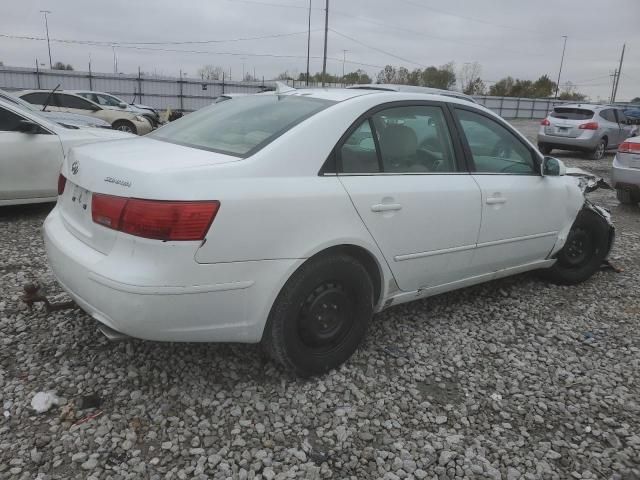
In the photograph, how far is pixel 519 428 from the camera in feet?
8.51

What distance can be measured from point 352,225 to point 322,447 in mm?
1108

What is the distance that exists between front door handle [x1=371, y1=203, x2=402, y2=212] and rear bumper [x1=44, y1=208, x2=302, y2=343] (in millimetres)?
584

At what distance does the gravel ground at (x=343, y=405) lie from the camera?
228 cm

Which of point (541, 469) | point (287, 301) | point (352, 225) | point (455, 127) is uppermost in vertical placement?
point (455, 127)

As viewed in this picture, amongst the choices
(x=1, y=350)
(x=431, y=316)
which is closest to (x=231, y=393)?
(x=1, y=350)

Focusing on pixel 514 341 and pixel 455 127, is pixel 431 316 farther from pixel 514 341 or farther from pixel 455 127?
pixel 455 127

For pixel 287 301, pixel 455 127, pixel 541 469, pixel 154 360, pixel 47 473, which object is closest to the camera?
pixel 47 473

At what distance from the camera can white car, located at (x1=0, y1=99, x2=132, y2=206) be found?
5684 mm

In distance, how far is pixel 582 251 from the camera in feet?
15.0

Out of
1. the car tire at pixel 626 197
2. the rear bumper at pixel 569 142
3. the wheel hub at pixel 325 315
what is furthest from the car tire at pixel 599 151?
the wheel hub at pixel 325 315

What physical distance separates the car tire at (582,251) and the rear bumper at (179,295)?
3009mm

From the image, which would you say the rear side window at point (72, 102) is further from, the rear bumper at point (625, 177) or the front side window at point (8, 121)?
the rear bumper at point (625, 177)

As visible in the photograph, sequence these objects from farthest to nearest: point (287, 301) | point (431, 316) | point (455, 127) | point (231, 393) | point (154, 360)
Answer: point (431, 316), point (455, 127), point (154, 360), point (231, 393), point (287, 301)

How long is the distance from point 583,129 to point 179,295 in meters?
15.2
